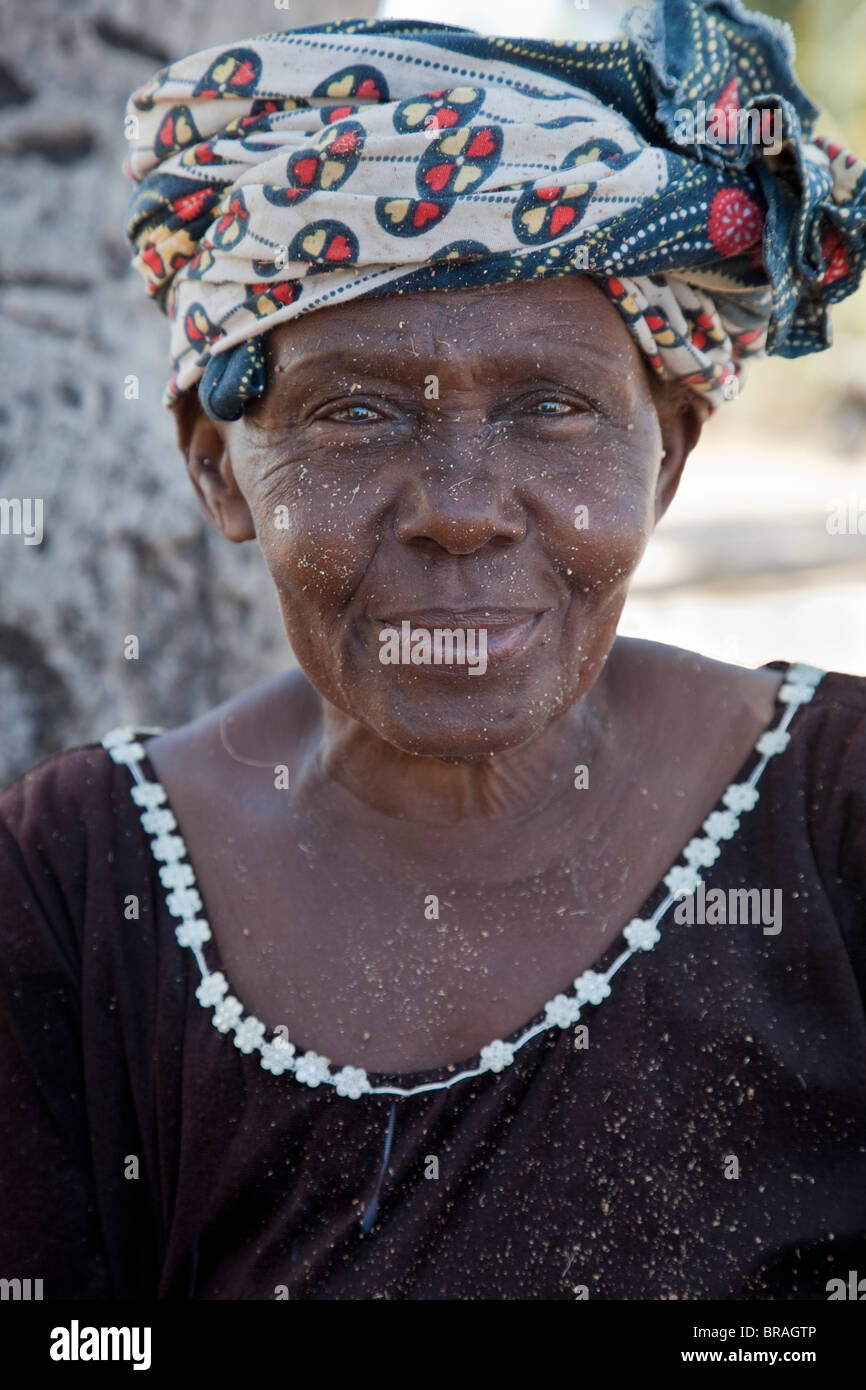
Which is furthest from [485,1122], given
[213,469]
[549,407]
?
[213,469]

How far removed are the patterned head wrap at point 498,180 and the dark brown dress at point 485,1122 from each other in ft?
2.11

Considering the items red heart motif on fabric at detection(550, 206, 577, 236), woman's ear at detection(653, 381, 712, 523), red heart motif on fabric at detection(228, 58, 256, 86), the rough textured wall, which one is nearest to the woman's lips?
woman's ear at detection(653, 381, 712, 523)

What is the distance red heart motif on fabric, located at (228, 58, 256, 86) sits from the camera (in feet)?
6.10

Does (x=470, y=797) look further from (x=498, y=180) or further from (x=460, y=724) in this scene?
(x=498, y=180)

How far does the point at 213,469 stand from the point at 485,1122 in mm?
1036

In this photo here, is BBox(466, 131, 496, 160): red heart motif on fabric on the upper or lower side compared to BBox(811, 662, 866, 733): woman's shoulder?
upper

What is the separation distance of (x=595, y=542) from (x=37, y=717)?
149 cm

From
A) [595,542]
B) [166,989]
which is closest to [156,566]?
[166,989]

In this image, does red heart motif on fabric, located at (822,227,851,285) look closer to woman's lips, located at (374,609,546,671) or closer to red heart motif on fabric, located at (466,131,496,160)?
red heart motif on fabric, located at (466,131,496,160)

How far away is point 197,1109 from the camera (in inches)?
78.2

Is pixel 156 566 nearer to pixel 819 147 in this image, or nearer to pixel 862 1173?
pixel 819 147

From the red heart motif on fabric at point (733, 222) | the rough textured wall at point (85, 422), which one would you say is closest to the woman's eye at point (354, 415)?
the red heart motif on fabric at point (733, 222)

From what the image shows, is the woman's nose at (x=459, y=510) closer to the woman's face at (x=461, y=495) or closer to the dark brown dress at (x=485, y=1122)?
the woman's face at (x=461, y=495)

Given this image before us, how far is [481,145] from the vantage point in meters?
1.73
